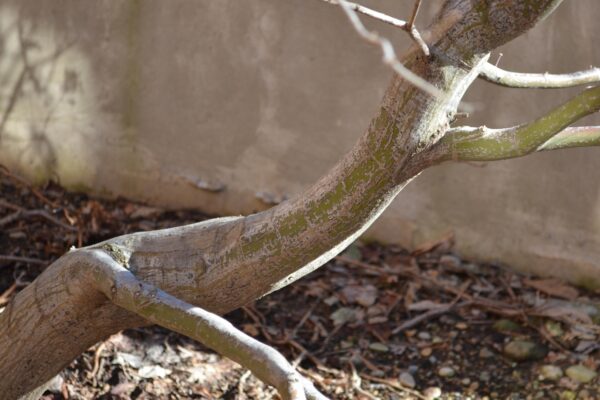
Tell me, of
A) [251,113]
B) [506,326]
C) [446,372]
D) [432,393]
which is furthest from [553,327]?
[251,113]

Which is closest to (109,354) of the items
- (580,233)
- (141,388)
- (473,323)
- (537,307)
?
(141,388)

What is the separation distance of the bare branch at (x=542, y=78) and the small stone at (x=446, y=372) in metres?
1.80

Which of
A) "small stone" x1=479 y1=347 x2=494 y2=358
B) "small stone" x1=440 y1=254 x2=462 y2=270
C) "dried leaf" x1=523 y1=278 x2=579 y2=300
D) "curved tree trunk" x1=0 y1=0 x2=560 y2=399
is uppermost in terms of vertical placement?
"small stone" x1=440 y1=254 x2=462 y2=270

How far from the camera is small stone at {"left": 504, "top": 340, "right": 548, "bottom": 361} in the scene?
392 cm

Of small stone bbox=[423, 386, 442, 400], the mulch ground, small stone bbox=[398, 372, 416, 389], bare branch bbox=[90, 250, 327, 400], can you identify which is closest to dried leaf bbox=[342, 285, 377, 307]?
the mulch ground

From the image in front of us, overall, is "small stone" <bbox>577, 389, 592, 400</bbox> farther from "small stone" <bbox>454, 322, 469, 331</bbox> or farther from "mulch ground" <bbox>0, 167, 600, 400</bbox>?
"small stone" <bbox>454, 322, 469, 331</bbox>

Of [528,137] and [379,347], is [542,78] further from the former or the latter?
[379,347]

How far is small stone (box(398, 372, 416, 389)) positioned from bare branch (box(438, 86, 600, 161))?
1.65m

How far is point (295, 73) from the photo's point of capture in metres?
4.65

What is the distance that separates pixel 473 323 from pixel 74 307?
6.71 feet

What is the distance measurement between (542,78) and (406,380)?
183 centimetres

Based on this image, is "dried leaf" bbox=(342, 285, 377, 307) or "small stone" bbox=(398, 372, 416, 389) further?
"dried leaf" bbox=(342, 285, 377, 307)

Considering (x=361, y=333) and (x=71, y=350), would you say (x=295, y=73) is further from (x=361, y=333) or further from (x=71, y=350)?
(x=71, y=350)

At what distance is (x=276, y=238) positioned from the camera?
8.54 feet
